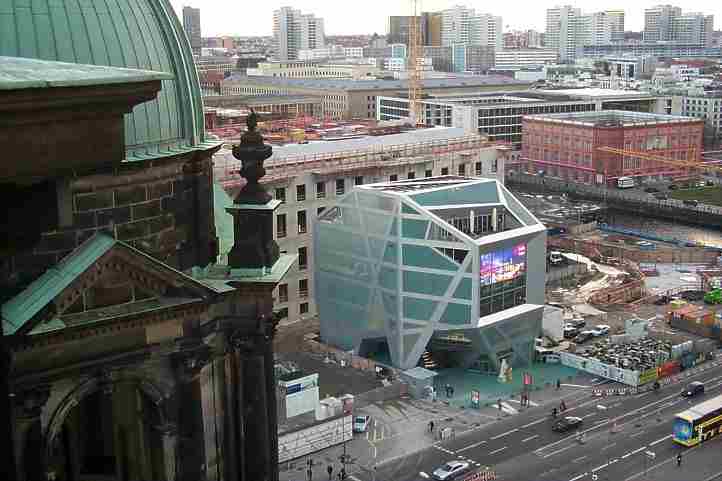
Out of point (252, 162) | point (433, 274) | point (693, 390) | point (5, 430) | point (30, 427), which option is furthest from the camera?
point (433, 274)

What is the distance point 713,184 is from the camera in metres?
180

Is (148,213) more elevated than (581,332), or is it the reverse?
(148,213)

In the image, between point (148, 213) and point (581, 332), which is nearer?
point (148, 213)

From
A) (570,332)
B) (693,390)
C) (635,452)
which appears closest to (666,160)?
(570,332)

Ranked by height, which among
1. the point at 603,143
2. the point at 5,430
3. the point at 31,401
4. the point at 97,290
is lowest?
the point at 603,143

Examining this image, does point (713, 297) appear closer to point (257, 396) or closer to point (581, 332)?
point (581, 332)

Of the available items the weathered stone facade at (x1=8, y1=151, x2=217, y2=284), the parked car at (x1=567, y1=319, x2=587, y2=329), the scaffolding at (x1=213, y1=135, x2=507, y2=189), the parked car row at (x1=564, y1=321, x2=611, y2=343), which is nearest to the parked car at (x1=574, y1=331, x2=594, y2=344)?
the parked car row at (x1=564, y1=321, x2=611, y2=343)

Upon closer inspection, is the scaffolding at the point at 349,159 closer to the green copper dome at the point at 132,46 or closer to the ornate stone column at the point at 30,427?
the green copper dome at the point at 132,46

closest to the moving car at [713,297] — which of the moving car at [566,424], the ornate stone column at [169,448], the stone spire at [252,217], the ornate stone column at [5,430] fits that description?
Answer: the moving car at [566,424]

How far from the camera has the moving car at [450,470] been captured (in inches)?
2240

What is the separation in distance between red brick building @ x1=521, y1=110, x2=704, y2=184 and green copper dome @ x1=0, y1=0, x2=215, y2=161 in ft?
523

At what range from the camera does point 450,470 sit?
57.5m

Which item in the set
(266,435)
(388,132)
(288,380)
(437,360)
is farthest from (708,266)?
(266,435)

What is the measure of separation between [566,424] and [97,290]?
171 ft
